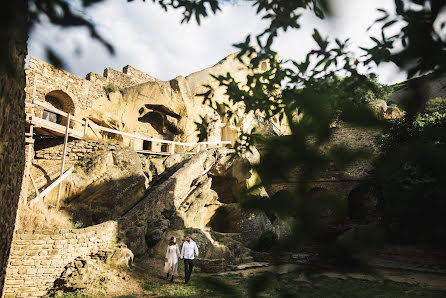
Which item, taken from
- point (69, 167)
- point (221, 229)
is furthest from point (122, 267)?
point (221, 229)

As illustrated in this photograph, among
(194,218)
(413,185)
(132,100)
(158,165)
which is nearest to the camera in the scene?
(413,185)

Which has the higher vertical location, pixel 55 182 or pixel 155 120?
pixel 155 120

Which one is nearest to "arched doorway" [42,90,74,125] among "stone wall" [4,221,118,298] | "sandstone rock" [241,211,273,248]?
"stone wall" [4,221,118,298]

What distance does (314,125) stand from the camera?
3.49 ft

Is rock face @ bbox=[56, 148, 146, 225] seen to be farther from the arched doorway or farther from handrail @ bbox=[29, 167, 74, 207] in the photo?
the arched doorway

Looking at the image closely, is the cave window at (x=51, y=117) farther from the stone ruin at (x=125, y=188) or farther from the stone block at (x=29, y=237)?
the stone block at (x=29, y=237)

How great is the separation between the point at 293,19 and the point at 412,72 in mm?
1305

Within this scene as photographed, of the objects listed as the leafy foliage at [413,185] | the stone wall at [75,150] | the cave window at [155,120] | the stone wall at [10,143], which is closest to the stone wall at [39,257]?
the stone wall at [10,143]

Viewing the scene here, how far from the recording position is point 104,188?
12.4 meters

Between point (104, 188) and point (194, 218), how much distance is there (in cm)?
442

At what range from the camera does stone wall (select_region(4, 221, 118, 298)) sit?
722 cm

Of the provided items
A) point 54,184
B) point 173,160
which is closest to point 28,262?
point 54,184

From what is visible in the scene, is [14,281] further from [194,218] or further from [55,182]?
[194,218]

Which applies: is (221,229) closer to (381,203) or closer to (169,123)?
(169,123)
